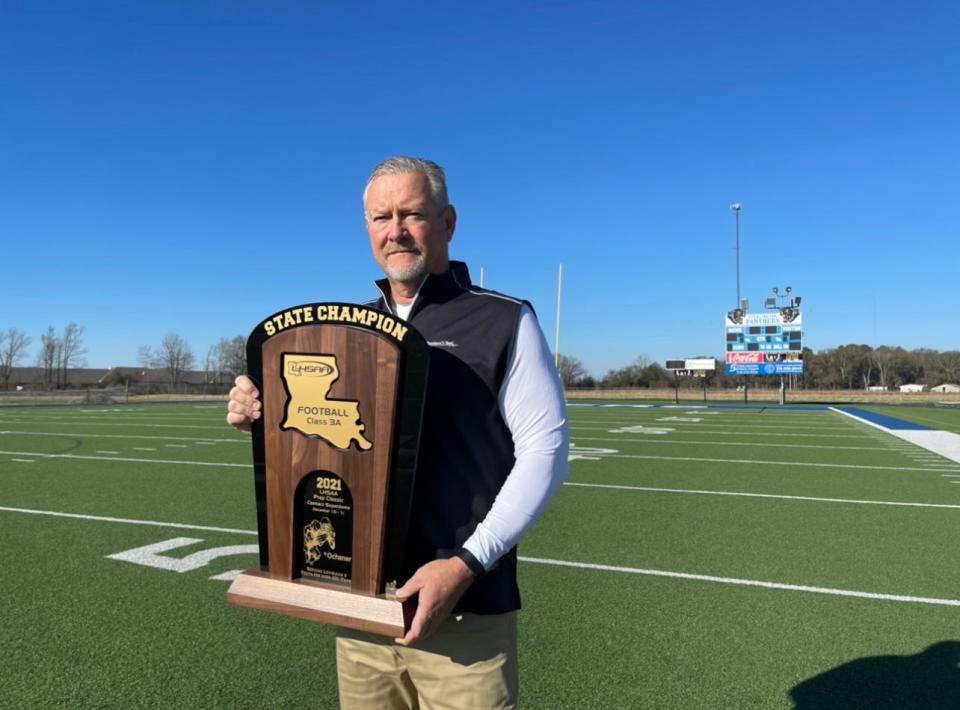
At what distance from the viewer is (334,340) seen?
1.41 metres

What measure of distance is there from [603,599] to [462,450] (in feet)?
9.17

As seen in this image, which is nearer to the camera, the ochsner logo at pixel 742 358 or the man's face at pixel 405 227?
the man's face at pixel 405 227

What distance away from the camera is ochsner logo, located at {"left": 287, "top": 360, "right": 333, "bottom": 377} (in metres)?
1.42

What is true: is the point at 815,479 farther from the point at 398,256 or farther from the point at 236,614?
the point at 398,256

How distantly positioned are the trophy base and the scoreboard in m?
35.0

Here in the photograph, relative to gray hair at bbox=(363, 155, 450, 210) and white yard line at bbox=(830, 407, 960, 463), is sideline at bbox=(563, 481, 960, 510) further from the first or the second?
gray hair at bbox=(363, 155, 450, 210)

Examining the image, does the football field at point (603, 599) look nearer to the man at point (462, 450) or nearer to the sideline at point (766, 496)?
the sideline at point (766, 496)

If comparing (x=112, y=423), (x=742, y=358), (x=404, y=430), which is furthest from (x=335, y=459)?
(x=742, y=358)

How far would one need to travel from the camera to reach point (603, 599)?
3.87 metres

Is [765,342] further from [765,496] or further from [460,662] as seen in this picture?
[460,662]

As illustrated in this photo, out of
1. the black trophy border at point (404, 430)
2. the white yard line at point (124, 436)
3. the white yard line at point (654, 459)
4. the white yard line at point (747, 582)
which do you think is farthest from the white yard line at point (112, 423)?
the black trophy border at point (404, 430)

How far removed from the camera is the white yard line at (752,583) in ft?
13.0

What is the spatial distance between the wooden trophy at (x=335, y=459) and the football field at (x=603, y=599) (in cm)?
155

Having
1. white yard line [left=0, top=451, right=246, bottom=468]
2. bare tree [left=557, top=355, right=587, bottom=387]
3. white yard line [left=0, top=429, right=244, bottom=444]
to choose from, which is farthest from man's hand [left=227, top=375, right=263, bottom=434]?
bare tree [left=557, top=355, right=587, bottom=387]
